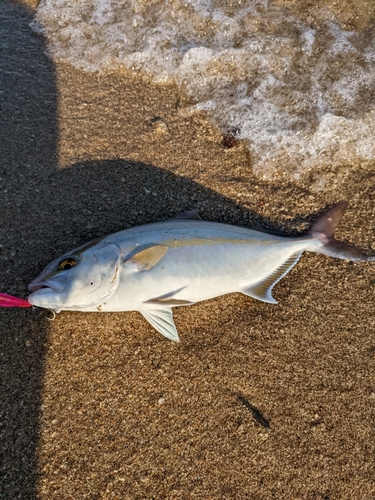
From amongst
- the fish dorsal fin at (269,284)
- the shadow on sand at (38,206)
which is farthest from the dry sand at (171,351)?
the fish dorsal fin at (269,284)

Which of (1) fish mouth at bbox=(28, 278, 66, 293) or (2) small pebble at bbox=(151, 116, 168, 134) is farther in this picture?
(2) small pebble at bbox=(151, 116, 168, 134)

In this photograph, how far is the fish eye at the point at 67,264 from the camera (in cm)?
230

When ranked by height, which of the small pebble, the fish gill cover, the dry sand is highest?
the fish gill cover

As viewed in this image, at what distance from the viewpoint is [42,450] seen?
7.02ft

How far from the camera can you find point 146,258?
236cm

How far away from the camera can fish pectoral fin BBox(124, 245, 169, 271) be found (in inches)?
92.2

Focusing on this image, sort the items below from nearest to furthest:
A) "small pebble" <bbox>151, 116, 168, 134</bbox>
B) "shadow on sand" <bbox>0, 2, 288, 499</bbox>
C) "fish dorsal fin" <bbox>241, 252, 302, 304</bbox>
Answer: "shadow on sand" <bbox>0, 2, 288, 499</bbox> < "fish dorsal fin" <bbox>241, 252, 302, 304</bbox> < "small pebble" <bbox>151, 116, 168, 134</bbox>

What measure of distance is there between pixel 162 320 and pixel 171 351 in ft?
0.76

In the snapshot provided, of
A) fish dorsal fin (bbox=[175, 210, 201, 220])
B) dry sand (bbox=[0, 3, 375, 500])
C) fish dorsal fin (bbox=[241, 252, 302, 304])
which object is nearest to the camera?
dry sand (bbox=[0, 3, 375, 500])

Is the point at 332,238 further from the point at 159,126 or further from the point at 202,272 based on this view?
the point at 159,126

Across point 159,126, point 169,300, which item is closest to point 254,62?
point 159,126

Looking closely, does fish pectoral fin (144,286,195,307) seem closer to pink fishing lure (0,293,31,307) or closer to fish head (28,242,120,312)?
fish head (28,242,120,312)

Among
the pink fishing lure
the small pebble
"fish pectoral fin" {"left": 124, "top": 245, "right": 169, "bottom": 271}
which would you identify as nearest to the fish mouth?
the pink fishing lure

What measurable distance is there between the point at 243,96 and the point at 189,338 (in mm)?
2363
